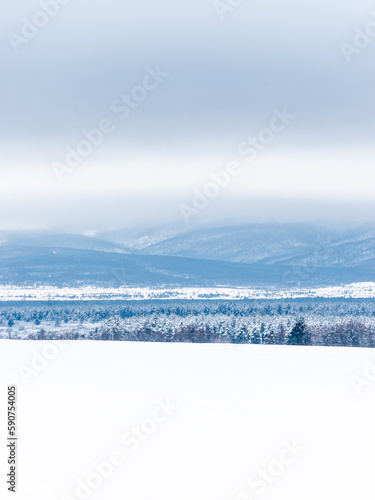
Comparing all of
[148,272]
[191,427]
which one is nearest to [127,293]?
[148,272]

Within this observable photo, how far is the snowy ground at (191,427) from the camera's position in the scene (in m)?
4.62

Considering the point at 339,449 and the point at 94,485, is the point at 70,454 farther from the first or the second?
the point at 339,449

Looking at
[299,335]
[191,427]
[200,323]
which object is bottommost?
[191,427]

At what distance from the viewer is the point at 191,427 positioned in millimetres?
6004

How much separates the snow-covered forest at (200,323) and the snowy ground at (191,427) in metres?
16.3

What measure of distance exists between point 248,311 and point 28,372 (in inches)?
1652

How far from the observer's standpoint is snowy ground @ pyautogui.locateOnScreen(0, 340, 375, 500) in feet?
15.2

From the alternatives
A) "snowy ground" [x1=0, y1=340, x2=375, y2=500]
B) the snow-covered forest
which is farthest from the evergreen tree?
"snowy ground" [x1=0, y1=340, x2=375, y2=500]

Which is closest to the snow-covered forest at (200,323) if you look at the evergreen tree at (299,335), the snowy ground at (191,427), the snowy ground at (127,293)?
the evergreen tree at (299,335)

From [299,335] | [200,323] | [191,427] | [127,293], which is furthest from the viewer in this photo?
[127,293]

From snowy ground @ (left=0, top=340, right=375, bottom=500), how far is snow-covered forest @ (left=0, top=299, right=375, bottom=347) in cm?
1626

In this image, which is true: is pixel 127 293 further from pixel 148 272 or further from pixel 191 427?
pixel 191 427

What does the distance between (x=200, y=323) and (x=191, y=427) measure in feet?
114

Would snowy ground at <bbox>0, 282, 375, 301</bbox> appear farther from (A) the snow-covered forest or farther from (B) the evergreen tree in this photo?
(B) the evergreen tree
